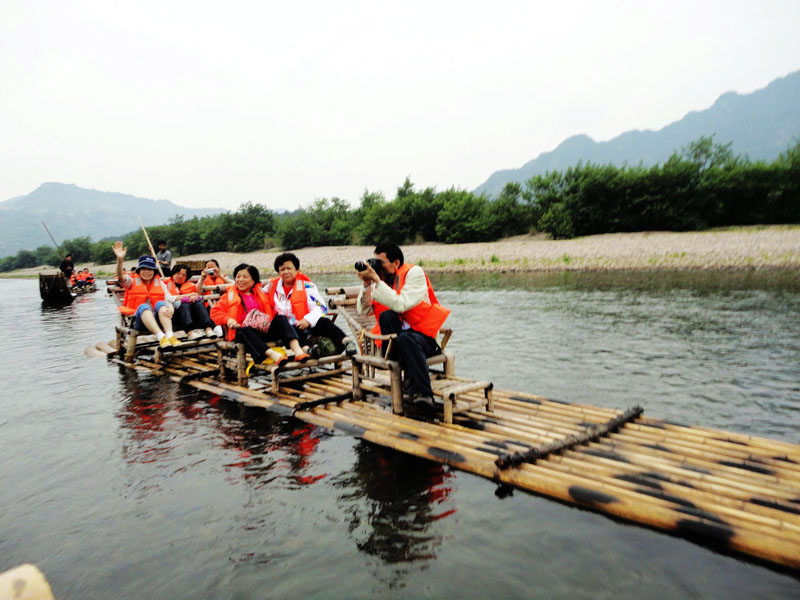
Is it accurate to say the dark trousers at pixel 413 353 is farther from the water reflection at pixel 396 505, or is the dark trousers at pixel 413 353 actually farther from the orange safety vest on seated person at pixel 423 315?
the water reflection at pixel 396 505

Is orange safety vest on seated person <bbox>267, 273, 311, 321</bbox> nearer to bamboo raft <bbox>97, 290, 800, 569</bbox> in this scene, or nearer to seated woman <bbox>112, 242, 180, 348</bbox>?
bamboo raft <bbox>97, 290, 800, 569</bbox>

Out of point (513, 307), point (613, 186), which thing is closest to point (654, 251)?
point (613, 186)

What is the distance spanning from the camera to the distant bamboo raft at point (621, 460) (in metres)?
3.49

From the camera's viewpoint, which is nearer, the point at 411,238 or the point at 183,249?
the point at 411,238

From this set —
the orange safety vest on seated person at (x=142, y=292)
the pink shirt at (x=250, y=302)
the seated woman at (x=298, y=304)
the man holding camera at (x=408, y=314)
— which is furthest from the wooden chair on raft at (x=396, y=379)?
the orange safety vest on seated person at (x=142, y=292)

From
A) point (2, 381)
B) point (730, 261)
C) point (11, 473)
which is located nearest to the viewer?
point (11, 473)

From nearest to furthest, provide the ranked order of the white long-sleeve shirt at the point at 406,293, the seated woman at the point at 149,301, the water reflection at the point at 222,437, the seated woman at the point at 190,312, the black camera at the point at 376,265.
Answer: the water reflection at the point at 222,437 → the white long-sleeve shirt at the point at 406,293 → the black camera at the point at 376,265 → the seated woman at the point at 149,301 → the seated woman at the point at 190,312

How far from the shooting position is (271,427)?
20.7 ft

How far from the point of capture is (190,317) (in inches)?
407

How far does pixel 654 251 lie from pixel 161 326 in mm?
29420

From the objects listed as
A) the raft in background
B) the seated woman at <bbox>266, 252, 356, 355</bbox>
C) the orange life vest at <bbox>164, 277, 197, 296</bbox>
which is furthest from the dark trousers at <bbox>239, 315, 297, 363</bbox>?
the raft in background

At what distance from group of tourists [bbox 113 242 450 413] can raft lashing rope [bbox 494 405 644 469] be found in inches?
53.5

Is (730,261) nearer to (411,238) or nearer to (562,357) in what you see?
(562,357)

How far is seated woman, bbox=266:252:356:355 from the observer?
25.2 ft
